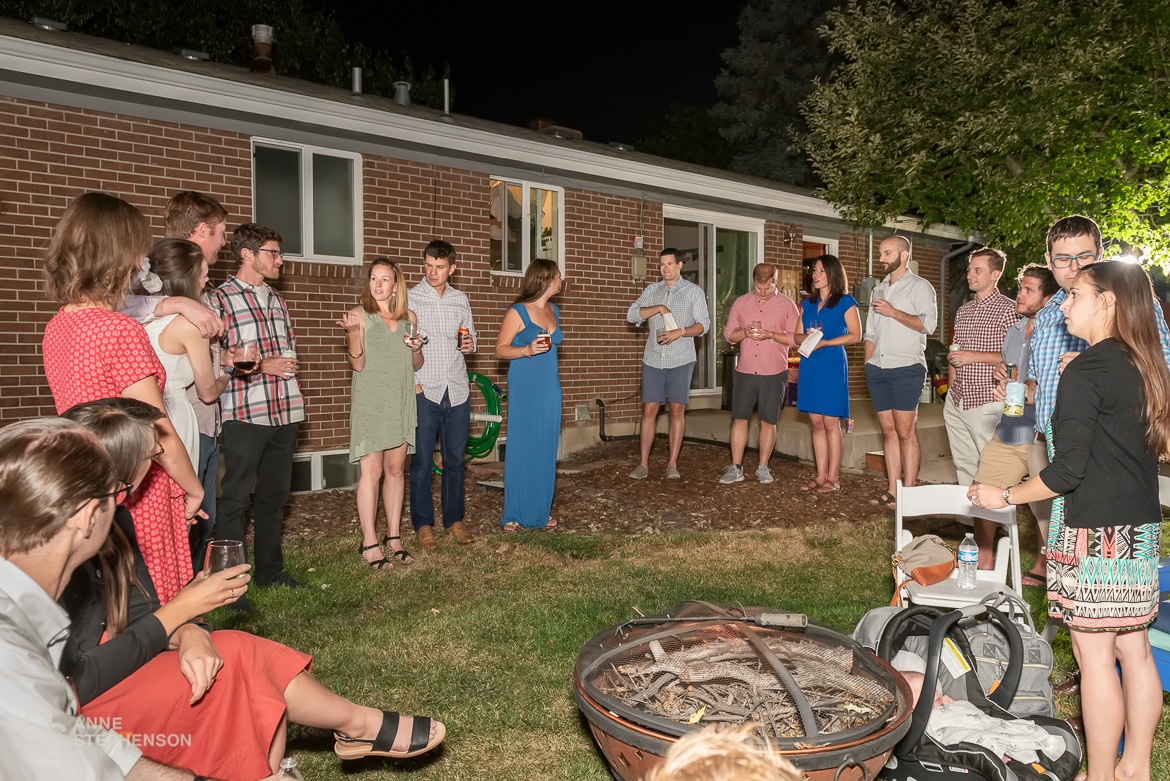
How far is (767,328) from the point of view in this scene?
8.62 metres

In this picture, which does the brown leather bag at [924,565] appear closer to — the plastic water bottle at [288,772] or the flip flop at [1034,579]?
the flip flop at [1034,579]

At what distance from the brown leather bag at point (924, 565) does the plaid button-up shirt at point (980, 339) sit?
2042mm

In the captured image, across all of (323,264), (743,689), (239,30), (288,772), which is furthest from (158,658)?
(239,30)

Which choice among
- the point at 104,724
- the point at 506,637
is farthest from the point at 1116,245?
the point at 104,724

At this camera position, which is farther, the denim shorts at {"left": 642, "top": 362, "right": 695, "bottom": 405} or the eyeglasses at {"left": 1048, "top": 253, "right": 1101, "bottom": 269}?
the denim shorts at {"left": 642, "top": 362, "right": 695, "bottom": 405}

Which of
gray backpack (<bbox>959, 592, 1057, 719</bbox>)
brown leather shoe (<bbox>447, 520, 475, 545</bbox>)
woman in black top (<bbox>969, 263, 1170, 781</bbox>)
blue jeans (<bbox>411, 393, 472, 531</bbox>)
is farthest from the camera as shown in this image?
Result: brown leather shoe (<bbox>447, 520, 475, 545</bbox>)

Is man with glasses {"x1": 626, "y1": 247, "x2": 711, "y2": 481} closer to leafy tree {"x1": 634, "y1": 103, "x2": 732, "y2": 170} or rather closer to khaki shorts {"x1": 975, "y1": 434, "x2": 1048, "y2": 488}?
khaki shorts {"x1": 975, "y1": 434, "x2": 1048, "y2": 488}

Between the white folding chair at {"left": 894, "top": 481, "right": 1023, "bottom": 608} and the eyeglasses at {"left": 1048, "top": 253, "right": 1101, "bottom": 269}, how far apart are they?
1199 millimetres

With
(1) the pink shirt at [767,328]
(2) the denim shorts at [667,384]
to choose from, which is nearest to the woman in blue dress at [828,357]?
(1) the pink shirt at [767,328]

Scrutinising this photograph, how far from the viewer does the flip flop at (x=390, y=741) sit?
2926 millimetres

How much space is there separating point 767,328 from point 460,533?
390 centimetres

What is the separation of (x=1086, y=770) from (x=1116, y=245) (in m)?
10.4

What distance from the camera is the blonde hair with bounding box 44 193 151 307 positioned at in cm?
296

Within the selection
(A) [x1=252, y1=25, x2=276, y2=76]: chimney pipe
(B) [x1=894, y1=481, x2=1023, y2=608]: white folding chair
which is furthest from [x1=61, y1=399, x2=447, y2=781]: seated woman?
(A) [x1=252, y1=25, x2=276, y2=76]: chimney pipe
